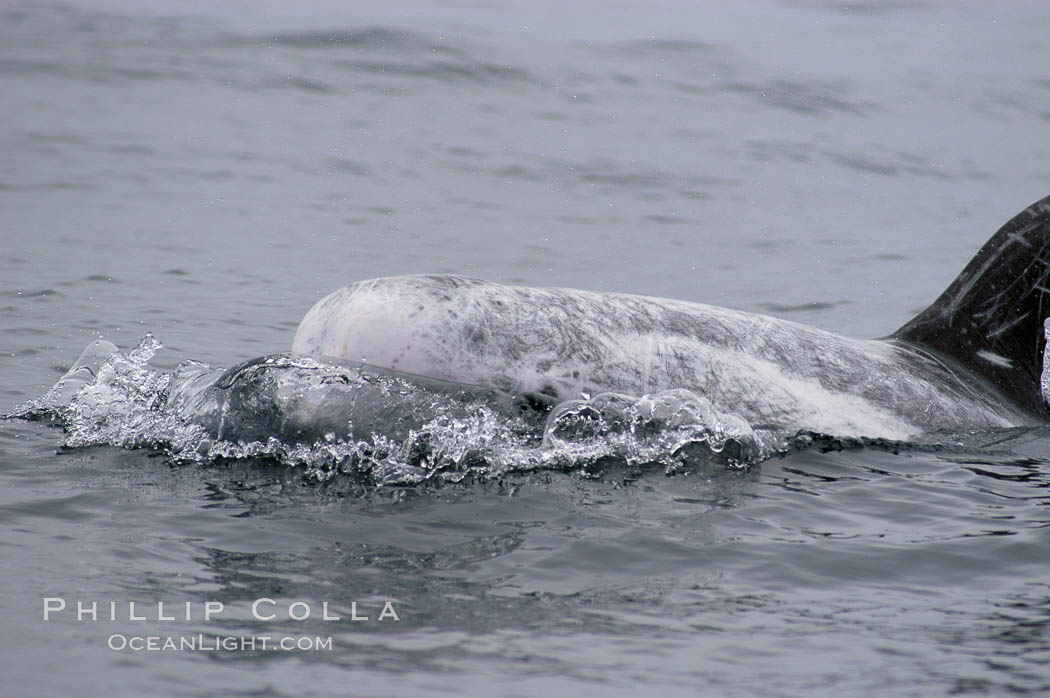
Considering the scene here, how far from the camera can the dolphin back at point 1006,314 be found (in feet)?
23.7

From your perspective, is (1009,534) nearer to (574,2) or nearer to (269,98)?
(269,98)

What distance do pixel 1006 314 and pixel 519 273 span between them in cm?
576

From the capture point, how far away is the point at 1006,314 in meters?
7.31

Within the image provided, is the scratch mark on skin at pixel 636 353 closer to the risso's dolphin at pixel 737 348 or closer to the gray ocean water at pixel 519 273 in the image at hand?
the risso's dolphin at pixel 737 348

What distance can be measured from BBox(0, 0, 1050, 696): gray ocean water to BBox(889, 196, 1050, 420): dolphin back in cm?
47

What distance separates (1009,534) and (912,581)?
75 centimetres

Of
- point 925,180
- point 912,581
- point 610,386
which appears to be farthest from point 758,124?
point 912,581

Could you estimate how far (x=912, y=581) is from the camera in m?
4.76

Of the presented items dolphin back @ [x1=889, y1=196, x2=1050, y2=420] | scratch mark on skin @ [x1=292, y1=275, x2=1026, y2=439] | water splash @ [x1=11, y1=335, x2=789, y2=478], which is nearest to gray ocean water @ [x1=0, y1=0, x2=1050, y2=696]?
water splash @ [x1=11, y1=335, x2=789, y2=478]

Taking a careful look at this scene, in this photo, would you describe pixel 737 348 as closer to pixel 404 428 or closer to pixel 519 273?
pixel 404 428

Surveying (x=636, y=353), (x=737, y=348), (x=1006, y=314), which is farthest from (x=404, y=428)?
(x=1006, y=314)

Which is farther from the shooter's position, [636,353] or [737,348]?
[737,348]

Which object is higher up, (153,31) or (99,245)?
(153,31)

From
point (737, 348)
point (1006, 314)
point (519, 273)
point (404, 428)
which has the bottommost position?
point (404, 428)
